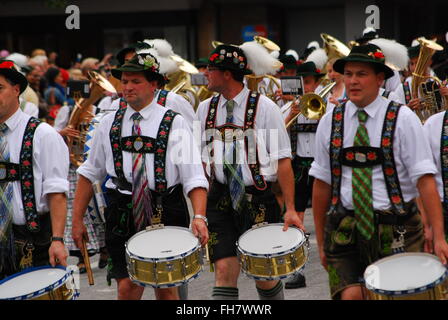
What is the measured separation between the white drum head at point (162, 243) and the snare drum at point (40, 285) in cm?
44

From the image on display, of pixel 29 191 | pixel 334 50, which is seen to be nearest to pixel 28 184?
pixel 29 191

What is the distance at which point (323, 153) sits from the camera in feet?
17.1

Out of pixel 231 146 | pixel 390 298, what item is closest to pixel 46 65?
pixel 231 146

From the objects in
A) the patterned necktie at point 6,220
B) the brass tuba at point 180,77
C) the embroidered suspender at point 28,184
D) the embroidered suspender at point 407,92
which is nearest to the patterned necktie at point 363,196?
the embroidered suspender at point 28,184

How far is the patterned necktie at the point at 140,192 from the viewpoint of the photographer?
5.64 metres

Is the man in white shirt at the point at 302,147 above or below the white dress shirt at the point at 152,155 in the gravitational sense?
below

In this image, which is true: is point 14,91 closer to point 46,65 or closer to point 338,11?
point 46,65

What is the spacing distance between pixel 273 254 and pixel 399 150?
111 centimetres

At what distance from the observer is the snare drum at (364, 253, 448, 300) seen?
4.50m

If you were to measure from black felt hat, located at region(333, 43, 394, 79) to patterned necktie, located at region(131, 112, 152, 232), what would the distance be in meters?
1.30

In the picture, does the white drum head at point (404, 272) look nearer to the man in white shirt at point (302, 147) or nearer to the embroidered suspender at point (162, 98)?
the embroidered suspender at point (162, 98)

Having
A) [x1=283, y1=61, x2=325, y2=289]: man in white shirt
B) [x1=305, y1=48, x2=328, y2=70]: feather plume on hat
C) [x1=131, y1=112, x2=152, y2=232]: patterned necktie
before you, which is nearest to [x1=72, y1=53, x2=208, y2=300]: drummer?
[x1=131, y1=112, x2=152, y2=232]: patterned necktie

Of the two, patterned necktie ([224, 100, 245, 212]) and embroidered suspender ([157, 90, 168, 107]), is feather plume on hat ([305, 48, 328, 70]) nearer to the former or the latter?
embroidered suspender ([157, 90, 168, 107])

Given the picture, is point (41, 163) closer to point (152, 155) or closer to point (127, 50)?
point (152, 155)
